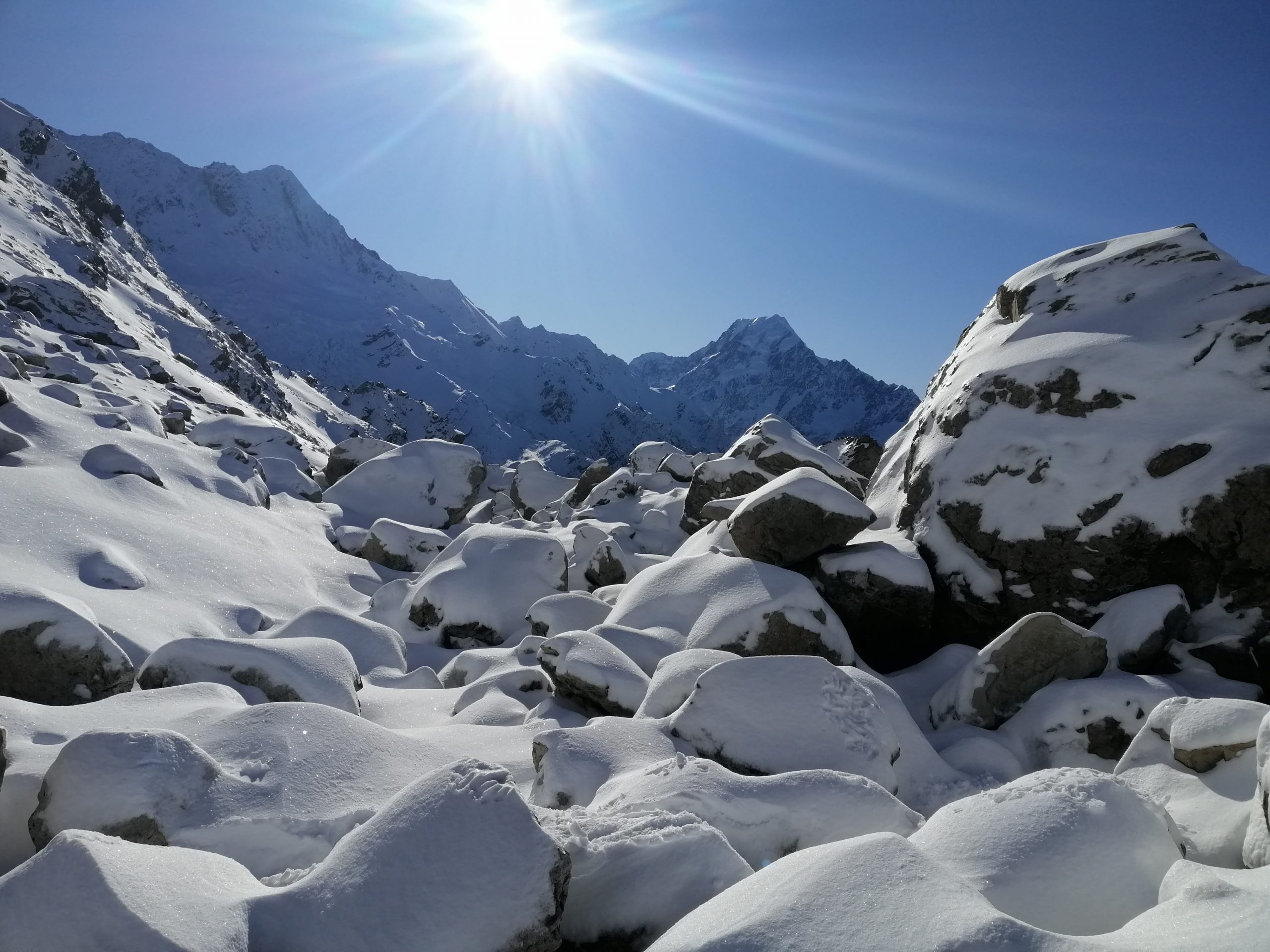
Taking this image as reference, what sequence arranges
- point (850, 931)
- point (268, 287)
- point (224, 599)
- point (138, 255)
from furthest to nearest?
1. point (268, 287)
2. point (138, 255)
3. point (224, 599)
4. point (850, 931)

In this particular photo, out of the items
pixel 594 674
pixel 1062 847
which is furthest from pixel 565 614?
pixel 1062 847

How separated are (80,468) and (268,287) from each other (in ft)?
695

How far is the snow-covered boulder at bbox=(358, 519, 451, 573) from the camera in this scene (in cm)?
1614

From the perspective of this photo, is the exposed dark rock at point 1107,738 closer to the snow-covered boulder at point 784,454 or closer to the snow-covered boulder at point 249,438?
the snow-covered boulder at point 784,454

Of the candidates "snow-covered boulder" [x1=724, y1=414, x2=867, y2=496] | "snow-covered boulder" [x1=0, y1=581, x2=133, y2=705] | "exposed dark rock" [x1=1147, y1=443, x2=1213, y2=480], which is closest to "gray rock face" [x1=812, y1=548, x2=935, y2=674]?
"exposed dark rock" [x1=1147, y1=443, x2=1213, y2=480]

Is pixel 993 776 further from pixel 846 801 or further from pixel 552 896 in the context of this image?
pixel 552 896

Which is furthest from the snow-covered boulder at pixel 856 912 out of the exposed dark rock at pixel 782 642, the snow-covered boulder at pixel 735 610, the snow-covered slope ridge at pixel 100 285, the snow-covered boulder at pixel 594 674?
the snow-covered slope ridge at pixel 100 285

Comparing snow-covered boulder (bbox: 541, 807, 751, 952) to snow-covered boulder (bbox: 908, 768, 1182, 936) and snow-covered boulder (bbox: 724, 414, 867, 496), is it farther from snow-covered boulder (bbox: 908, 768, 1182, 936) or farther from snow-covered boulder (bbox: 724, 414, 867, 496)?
snow-covered boulder (bbox: 724, 414, 867, 496)

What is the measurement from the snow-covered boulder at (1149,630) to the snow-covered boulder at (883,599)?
7.08 ft

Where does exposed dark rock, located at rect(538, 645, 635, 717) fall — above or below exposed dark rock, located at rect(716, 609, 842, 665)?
below

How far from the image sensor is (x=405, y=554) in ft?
53.4

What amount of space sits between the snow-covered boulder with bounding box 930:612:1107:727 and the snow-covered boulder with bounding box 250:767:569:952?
608 cm

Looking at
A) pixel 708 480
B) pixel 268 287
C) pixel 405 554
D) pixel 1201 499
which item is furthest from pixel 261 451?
pixel 268 287

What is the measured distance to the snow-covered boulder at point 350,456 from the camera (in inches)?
961
